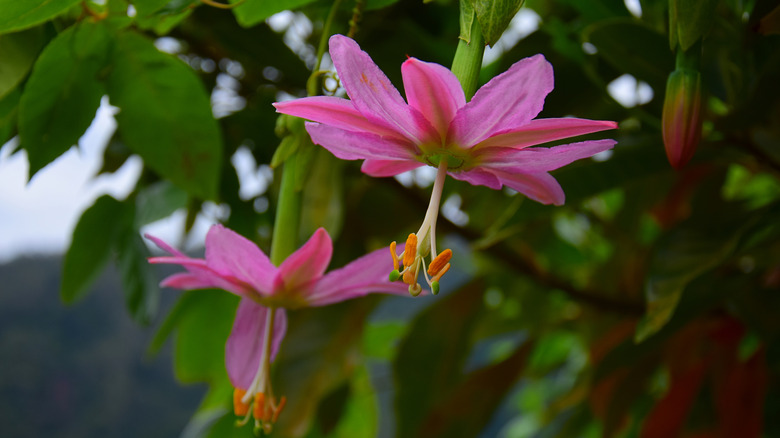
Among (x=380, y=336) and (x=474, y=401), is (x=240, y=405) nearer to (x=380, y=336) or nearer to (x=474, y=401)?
(x=474, y=401)

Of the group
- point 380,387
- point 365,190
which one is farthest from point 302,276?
point 380,387

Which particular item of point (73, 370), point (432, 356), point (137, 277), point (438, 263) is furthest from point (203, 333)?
point (73, 370)

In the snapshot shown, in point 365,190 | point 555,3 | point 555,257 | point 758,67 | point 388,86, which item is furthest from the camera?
point 555,257

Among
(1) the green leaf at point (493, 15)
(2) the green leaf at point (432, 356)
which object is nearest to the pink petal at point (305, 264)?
(1) the green leaf at point (493, 15)

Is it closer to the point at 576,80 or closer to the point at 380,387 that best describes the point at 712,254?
the point at 576,80

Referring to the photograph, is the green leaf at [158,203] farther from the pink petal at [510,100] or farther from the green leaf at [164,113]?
the pink petal at [510,100]

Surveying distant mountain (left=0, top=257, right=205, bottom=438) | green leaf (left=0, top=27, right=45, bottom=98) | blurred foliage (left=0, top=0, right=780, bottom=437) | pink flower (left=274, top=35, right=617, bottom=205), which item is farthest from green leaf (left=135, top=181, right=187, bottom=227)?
distant mountain (left=0, top=257, right=205, bottom=438)

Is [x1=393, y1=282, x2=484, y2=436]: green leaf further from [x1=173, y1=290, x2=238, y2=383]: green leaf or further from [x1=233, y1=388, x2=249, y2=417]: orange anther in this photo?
[x1=233, y1=388, x2=249, y2=417]: orange anther
